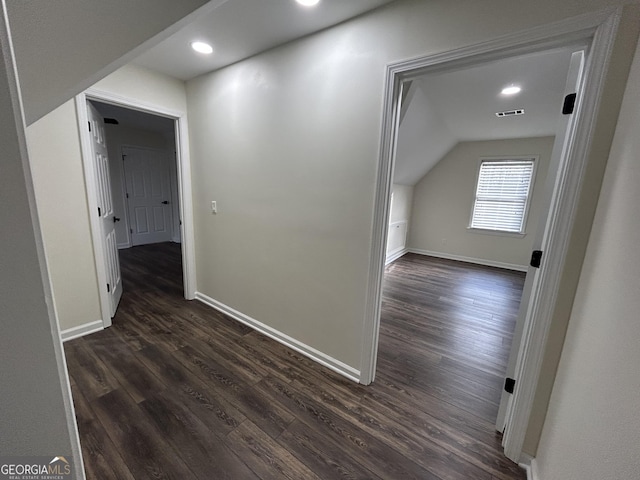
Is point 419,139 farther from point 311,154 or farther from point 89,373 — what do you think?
point 89,373

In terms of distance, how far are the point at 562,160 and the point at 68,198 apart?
11.0 ft

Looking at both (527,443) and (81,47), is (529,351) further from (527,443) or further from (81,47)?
(81,47)

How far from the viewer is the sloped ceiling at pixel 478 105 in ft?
7.67

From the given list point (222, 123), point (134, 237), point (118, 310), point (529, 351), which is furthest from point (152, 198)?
point (529, 351)

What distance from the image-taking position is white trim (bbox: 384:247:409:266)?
205 inches

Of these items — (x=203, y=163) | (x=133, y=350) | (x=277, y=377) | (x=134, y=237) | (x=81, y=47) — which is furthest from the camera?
(x=134, y=237)

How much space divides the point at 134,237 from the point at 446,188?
6.71 metres

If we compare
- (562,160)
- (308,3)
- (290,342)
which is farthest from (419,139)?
(290,342)

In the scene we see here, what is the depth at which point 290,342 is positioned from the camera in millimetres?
2283

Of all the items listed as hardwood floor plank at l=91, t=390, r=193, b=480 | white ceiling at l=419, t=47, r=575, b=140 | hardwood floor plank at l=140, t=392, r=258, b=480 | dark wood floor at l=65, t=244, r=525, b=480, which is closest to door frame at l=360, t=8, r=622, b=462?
white ceiling at l=419, t=47, r=575, b=140

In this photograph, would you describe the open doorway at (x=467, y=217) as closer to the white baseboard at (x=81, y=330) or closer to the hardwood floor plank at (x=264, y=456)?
the hardwood floor plank at (x=264, y=456)

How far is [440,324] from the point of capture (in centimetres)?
280

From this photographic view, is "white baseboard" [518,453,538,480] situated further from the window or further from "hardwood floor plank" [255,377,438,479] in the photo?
the window

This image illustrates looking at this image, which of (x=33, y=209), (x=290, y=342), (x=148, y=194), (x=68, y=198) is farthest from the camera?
(x=148, y=194)
